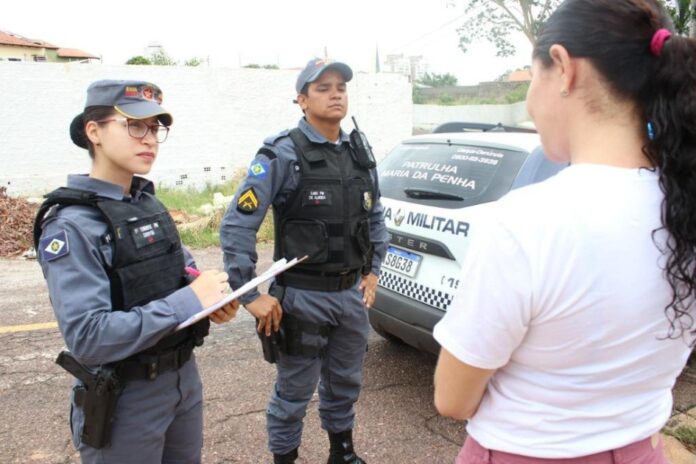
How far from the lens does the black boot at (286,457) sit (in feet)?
8.75

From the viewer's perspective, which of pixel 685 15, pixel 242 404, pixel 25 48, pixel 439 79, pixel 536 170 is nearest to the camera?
pixel 536 170

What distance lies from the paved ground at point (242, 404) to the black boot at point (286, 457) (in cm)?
16

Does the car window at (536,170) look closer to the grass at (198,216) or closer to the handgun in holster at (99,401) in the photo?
the handgun in holster at (99,401)

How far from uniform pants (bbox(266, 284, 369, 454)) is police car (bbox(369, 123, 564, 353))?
0.59m

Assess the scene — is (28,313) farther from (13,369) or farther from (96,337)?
(96,337)

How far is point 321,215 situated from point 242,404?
4.53ft

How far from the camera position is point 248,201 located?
8.33 ft

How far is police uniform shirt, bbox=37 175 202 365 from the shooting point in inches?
63.6

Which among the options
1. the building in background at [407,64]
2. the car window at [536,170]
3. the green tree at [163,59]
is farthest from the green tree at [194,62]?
the building in background at [407,64]

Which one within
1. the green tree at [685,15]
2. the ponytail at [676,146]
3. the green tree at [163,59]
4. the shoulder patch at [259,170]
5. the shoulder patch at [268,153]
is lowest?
the shoulder patch at [259,170]

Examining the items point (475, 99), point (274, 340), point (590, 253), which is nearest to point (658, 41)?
point (590, 253)

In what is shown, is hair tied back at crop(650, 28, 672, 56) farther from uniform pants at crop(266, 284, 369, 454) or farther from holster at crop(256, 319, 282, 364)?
holster at crop(256, 319, 282, 364)

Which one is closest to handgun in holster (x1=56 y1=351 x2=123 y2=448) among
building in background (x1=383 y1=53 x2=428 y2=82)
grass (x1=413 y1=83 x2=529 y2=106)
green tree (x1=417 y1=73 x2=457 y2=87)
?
grass (x1=413 y1=83 x2=529 y2=106)

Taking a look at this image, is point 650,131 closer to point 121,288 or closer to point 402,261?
point 121,288
